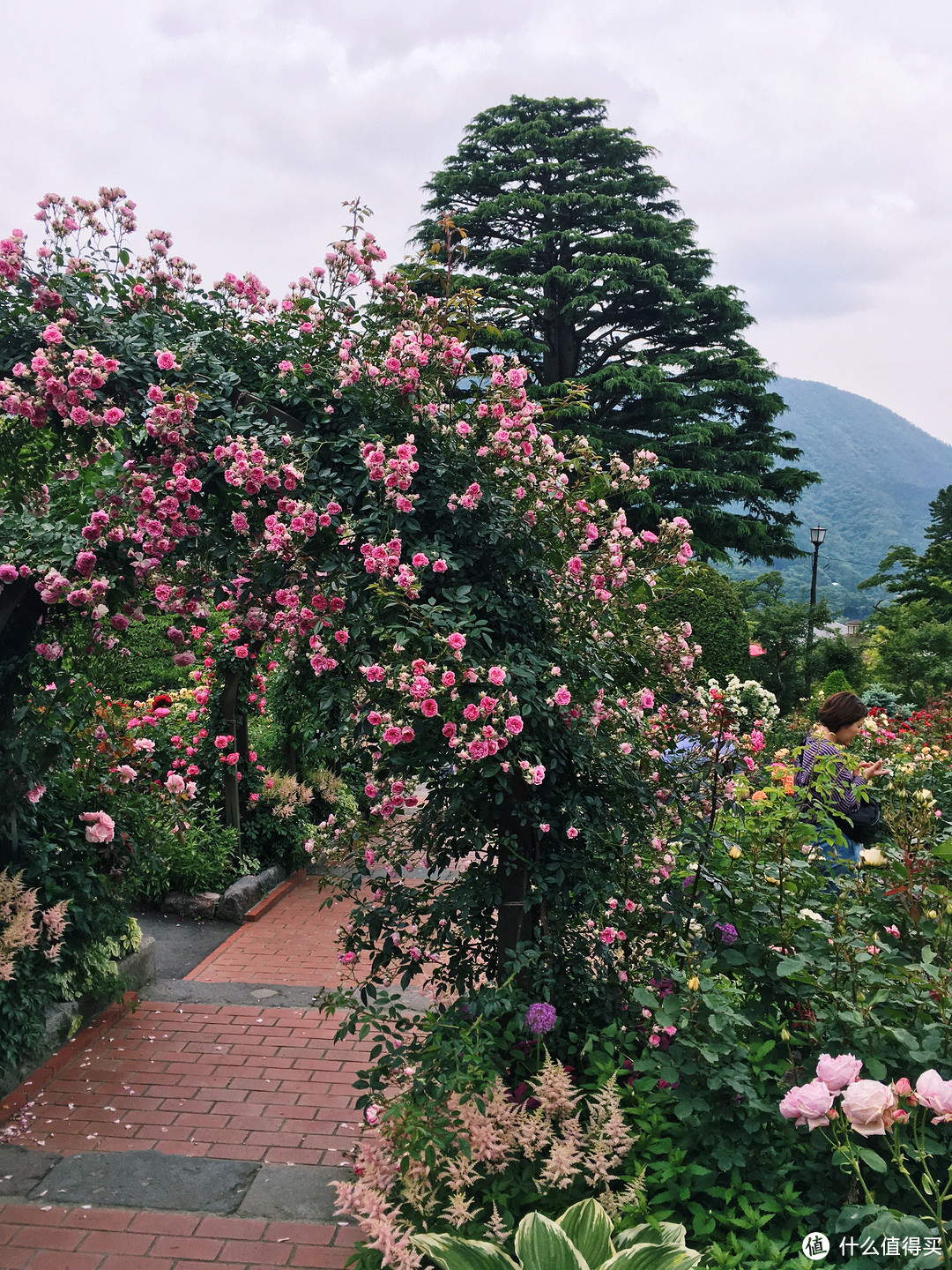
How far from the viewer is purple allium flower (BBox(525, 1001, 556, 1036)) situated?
2.65 meters

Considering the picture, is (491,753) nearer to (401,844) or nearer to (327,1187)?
(401,844)

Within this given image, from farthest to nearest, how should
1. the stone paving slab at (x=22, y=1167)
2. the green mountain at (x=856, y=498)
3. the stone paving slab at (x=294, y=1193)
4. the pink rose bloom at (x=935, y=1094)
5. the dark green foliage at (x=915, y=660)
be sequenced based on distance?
the green mountain at (x=856, y=498), the dark green foliage at (x=915, y=660), the stone paving slab at (x=22, y=1167), the stone paving slab at (x=294, y=1193), the pink rose bloom at (x=935, y=1094)

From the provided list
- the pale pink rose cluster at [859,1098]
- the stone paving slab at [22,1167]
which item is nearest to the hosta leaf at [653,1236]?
Answer: the pale pink rose cluster at [859,1098]

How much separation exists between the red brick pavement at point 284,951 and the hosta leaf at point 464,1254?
261 cm

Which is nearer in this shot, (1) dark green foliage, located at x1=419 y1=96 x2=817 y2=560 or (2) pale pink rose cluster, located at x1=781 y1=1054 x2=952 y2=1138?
(2) pale pink rose cluster, located at x1=781 y1=1054 x2=952 y2=1138

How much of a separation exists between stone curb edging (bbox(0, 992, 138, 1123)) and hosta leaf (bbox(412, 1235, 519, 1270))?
7.36 feet

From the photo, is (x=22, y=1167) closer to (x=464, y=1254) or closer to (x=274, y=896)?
(x=464, y=1254)

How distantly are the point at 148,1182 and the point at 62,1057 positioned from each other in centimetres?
110

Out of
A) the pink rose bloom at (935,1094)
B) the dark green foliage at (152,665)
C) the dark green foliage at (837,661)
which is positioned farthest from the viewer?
the dark green foliage at (837,661)

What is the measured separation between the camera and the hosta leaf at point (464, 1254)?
202 centimetres

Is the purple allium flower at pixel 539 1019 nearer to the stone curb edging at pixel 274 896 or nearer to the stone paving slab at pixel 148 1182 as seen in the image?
the stone paving slab at pixel 148 1182

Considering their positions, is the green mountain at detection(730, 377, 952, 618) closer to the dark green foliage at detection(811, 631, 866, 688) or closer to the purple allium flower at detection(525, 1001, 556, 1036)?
the dark green foliage at detection(811, 631, 866, 688)

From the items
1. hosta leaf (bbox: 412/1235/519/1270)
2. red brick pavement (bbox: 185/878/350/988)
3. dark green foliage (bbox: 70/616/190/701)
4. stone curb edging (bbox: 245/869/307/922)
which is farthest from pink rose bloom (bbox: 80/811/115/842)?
dark green foliage (bbox: 70/616/190/701)

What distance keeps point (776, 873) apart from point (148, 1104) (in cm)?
264
